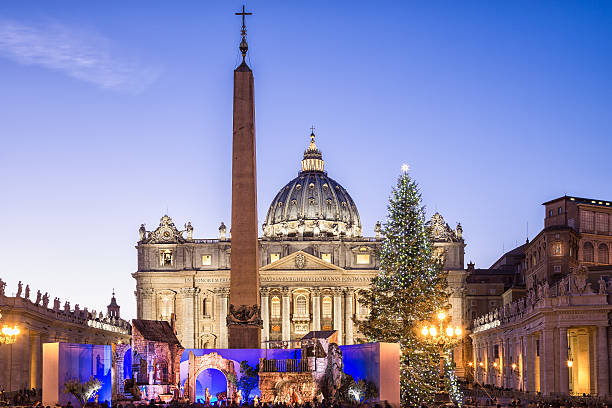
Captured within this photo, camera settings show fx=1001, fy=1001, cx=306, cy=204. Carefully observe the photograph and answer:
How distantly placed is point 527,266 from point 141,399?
60.4 metres

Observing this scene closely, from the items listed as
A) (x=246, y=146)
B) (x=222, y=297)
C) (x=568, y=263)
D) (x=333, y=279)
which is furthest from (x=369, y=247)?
(x=246, y=146)

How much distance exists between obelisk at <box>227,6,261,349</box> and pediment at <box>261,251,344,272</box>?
7192 centimetres

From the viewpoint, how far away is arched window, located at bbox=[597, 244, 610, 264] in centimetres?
7544

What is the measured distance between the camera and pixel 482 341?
90062 mm

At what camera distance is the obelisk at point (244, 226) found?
41438 millimetres

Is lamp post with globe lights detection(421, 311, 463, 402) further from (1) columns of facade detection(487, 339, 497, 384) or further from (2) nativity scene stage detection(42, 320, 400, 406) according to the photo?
(1) columns of facade detection(487, 339, 497, 384)

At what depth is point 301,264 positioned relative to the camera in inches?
4542

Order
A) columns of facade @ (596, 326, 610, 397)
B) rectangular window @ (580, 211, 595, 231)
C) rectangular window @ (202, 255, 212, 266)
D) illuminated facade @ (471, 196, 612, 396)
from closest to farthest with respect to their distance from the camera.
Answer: columns of facade @ (596, 326, 610, 397), illuminated facade @ (471, 196, 612, 396), rectangular window @ (580, 211, 595, 231), rectangular window @ (202, 255, 212, 266)

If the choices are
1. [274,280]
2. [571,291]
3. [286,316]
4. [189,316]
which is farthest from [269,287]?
[571,291]

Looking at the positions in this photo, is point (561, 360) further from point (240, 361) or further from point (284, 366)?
point (240, 361)

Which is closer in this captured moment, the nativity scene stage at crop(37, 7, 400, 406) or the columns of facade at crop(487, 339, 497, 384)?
the nativity scene stage at crop(37, 7, 400, 406)

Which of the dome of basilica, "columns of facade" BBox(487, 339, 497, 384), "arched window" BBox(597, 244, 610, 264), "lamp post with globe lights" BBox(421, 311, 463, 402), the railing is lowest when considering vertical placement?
"columns of facade" BBox(487, 339, 497, 384)

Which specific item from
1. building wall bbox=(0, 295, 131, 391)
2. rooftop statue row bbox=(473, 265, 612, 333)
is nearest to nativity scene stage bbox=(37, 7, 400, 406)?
building wall bbox=(0, 295, 131, 391)

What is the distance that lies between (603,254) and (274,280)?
47623 mm
